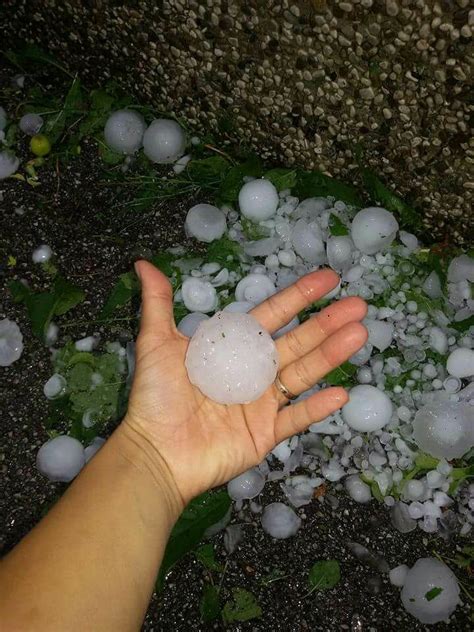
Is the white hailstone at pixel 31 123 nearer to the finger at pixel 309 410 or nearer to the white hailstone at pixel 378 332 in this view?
the white hailstone at pixel 378 332

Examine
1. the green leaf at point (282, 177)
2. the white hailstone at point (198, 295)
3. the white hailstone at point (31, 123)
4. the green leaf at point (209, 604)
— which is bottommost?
the green leaf at point (209, 604)

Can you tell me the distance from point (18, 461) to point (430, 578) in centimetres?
161

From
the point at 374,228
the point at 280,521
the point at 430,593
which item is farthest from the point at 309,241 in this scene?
the point at 430,593

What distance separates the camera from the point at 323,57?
7.61 ft

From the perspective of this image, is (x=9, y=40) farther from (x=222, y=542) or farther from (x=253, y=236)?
(x=222, y=542)

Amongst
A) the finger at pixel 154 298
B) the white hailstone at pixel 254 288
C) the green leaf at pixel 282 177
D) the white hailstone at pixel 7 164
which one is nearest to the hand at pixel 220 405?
the finger at pixel 154 298

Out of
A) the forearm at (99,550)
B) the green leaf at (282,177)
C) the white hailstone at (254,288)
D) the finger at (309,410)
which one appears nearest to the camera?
the forearm at (99,550)

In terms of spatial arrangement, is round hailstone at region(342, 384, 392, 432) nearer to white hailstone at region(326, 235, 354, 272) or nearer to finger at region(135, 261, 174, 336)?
white hailstone at region(326, 235, 354, 272)

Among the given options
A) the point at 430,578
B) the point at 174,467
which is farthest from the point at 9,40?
the point at 430,578

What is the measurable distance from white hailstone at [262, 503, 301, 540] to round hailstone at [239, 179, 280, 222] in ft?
3.88

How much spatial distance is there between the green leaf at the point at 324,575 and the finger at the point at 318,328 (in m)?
0.80

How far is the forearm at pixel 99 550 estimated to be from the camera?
157cm

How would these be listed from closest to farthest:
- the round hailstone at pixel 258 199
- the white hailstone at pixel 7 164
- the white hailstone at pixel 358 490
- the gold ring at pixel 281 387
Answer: the gold ring at pixel 281 387 < the white hailstone at pixel 358 490 < the round hailstone at pixel 258 199 < the white hailstone at pixel 7 164

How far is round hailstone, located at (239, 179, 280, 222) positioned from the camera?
268cm
